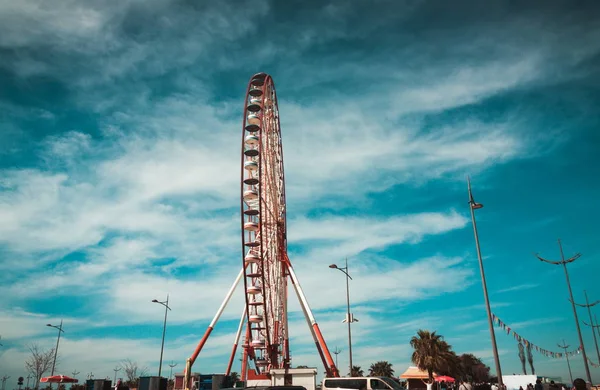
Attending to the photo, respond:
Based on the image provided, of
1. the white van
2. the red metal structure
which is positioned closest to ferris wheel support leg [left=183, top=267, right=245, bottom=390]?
the red metal structure

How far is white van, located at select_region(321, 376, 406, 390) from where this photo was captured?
2380cm

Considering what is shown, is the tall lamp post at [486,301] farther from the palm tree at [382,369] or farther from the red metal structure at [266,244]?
the palm tree at [382,369]

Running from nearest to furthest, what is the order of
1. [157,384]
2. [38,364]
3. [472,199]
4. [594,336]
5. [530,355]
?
[472,199] < [157,384] < [594,336] < [38,364] < [530,355]

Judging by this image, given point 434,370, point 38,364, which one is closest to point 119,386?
point 434,370

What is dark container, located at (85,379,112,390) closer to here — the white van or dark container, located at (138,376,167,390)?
dark container, located at (138,376,167,390)

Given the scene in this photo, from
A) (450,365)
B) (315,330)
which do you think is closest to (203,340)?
(315,330)

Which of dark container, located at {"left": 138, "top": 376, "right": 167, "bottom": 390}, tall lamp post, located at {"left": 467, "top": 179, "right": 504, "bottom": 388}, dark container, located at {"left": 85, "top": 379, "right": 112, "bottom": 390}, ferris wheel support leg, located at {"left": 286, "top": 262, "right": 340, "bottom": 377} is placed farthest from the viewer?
ferris wheel support leg, located at {"left": 286, "top": 262, "right": 340, "bottom": 377}

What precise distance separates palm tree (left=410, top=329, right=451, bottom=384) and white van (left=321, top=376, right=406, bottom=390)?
71.7ft

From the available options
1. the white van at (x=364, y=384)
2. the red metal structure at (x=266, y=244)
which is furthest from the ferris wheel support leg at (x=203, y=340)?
the white van at (x=364, y=384)

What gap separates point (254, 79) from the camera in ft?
126

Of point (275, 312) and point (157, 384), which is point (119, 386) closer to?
point (157, 384)

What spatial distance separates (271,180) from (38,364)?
52.7 meters

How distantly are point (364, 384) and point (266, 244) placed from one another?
15949 mm

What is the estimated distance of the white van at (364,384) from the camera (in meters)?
23.8
